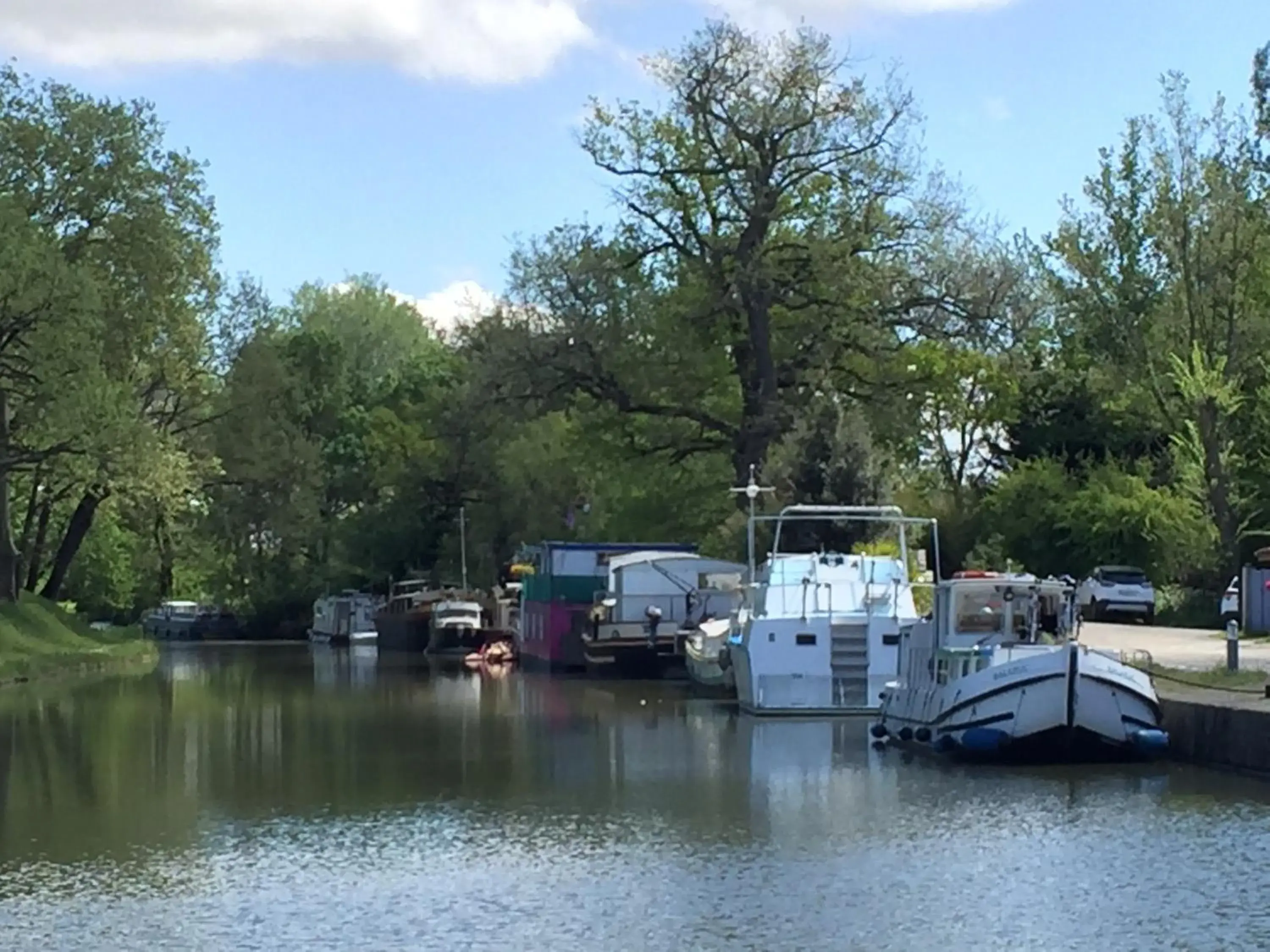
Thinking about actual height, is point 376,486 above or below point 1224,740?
above

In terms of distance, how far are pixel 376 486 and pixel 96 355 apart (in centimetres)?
4228

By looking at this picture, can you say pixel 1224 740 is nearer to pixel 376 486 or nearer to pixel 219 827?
pixel 219 827

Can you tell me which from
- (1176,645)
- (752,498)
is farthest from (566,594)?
(1176,645)

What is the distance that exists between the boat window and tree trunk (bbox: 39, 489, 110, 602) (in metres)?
36.2

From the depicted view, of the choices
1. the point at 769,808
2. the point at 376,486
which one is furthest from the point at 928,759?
the point at 376,486

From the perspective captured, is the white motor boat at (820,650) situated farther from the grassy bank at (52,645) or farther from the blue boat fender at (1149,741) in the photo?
the grassy bank at (52,645)

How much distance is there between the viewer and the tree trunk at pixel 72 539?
60562mm

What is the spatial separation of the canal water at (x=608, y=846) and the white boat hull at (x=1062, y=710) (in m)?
0.54

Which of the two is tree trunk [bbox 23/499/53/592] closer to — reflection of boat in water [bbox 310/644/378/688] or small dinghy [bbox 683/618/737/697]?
reflection of boat in water [bbox 310/644/378/688]

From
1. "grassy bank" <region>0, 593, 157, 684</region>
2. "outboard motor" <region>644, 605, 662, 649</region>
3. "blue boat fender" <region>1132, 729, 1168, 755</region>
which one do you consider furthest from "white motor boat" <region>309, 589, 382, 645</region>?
"blue boat fender" <region>1132, 729, 1168, 755</region>

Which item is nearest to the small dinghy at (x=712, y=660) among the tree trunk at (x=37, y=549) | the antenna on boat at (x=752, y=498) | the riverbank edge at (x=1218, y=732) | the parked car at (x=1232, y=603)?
the antenna on boat at (x=752, y=498)

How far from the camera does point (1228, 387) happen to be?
4566 centimetres

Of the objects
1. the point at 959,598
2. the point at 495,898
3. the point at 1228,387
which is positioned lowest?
the point at 495,898

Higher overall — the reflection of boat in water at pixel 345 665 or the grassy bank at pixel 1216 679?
the grassy bank at pixel 1216 679
